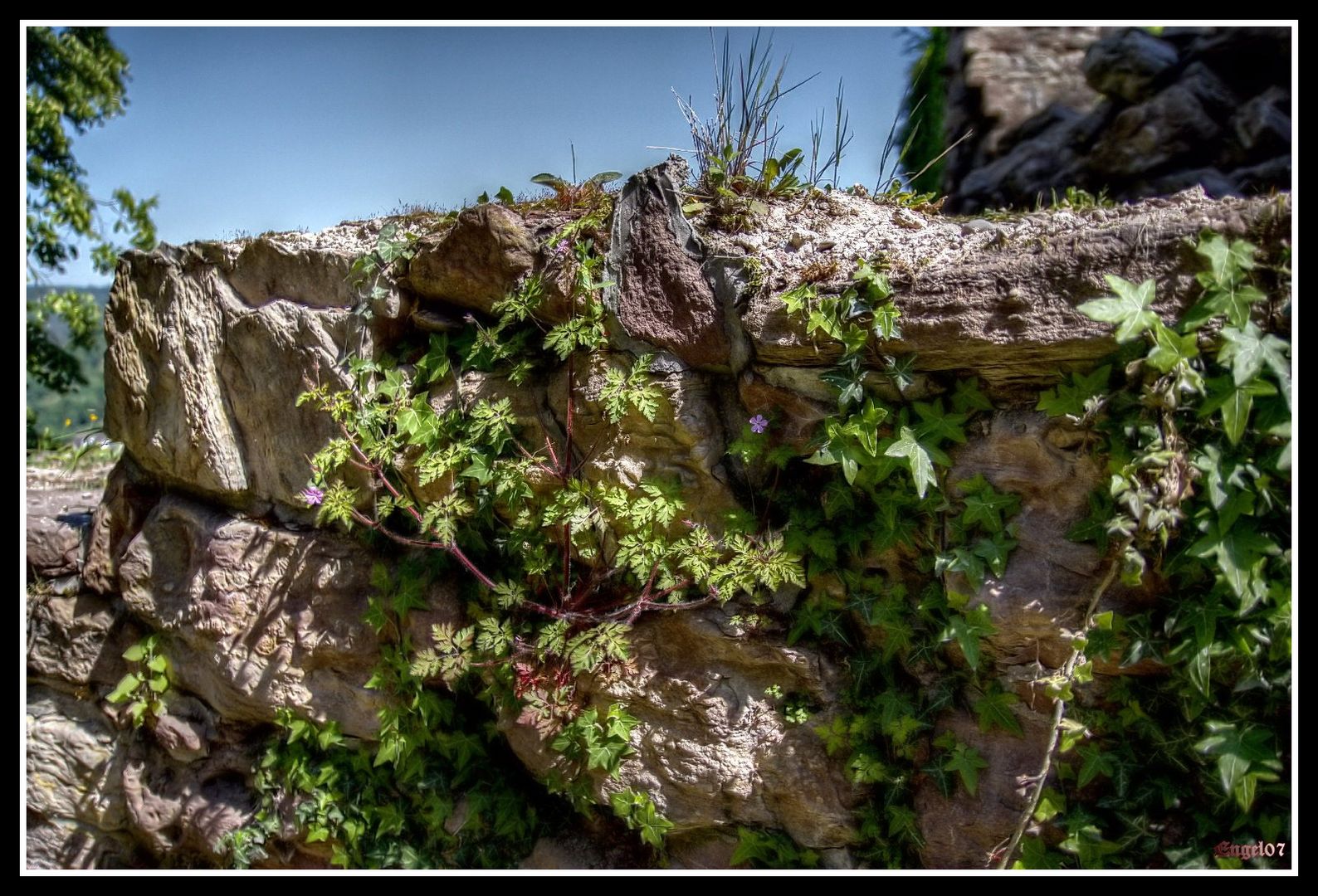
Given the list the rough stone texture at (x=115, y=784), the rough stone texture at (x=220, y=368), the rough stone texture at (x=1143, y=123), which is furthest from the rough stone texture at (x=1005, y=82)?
the rough stone texture at (x=115, y=784)

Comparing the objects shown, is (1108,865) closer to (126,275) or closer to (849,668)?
(849,668)

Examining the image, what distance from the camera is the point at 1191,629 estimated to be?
2.40 m

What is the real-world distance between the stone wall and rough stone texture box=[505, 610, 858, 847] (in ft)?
0.04

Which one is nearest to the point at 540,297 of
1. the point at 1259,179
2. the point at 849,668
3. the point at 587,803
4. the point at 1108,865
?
the point at 849,668

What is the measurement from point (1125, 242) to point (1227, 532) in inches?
33.8

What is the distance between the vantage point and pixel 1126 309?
7.41ft

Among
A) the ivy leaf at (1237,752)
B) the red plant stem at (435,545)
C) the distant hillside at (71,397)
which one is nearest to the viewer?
the ivy leaf at (1237,752)

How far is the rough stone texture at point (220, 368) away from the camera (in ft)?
12.3

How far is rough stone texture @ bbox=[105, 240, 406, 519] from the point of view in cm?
376

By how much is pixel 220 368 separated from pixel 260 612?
1.17m

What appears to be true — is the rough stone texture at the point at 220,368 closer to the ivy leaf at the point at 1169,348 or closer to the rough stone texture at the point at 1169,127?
the ivy leaf at the point at 1169,348

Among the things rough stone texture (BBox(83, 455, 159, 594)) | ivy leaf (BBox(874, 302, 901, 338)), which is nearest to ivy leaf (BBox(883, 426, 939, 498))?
ivy leaf (BBox(874, 302, 901, 338))

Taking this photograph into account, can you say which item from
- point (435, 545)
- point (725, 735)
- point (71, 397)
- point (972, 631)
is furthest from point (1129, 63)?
point (71, 397)

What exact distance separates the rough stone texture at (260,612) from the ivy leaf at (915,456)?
199cm
